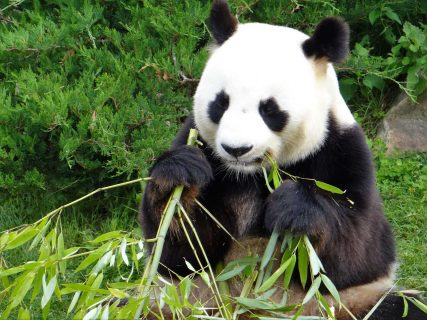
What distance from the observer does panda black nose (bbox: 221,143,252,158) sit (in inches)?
132

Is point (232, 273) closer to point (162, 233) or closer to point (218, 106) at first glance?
point (162, 233)

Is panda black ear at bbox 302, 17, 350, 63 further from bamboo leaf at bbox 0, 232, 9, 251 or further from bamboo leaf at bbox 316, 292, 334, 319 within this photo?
bamboo leaf at bbox 0, 232, 9, 251

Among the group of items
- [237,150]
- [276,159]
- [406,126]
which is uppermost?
[237,150]

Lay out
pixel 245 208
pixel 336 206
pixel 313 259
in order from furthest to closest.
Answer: pixel 245 208, pixel 336 206, pixel 313 259

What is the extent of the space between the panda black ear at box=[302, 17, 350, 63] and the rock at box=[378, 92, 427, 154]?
2567 mm

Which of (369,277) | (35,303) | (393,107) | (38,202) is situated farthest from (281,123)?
(393,107)

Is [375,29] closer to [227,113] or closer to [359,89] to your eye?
[359,89]

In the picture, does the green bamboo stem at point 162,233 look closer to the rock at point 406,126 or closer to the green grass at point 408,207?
the green grass at point 408,207

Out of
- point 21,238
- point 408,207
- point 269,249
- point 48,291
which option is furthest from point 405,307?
point 408,207

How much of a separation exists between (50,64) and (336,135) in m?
2.42

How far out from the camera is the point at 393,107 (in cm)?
633

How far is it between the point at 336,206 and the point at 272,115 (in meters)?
0.54

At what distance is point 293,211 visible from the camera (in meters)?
3.59

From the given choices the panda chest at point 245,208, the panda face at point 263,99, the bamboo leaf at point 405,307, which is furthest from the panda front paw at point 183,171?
the bamboo leaf at point 405,307
